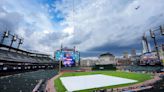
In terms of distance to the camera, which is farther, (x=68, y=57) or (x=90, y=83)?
(x=68, y=57)

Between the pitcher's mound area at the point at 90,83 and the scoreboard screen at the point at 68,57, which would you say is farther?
the scoreboard screen at the point at 68,57

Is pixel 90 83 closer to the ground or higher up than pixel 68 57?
closer to the ground

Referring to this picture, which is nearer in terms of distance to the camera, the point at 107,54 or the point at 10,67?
the point at 10,67

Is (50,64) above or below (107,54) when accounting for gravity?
below

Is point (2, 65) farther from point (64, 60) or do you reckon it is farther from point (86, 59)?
point (86, 59)

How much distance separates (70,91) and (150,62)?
212 feet

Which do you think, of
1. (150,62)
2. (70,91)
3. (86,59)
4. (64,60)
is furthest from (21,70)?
(86,59)

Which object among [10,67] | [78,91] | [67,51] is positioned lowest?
[78,91]

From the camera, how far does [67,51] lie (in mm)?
82250

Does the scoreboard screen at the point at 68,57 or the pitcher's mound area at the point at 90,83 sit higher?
the scoreboard screen at the point at 68,57

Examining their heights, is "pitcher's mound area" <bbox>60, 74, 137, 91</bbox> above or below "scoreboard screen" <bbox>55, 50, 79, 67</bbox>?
below

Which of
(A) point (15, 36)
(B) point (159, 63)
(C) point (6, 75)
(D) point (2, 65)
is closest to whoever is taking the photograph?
(D) point (2, 65)

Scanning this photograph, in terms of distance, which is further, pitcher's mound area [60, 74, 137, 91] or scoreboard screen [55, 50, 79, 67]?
scoreboard screen [55, 50, 79, 67]

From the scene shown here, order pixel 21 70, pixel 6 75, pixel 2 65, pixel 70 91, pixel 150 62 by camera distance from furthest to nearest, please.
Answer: pixel 150 62
pixel 21 70
pixel 6 75
pixel 2 65
pixel 70 91
